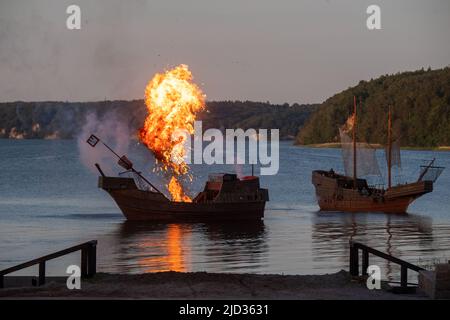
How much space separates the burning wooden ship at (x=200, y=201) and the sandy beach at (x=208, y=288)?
33.6 m

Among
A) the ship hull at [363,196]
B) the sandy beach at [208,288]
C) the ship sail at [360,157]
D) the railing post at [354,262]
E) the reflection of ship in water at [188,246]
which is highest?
the ship sail at [360,157]

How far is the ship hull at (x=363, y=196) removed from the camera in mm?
71750

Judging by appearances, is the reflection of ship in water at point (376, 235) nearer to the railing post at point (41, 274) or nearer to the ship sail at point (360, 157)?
the ship sail at point (360, 157)

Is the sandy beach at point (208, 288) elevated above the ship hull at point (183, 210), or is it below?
above

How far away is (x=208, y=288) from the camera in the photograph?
20.3 metres

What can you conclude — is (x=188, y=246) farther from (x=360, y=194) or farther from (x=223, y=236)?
(x=360, y=194)

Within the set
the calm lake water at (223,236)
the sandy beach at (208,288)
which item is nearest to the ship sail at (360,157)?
the calm lake water at (223,236)

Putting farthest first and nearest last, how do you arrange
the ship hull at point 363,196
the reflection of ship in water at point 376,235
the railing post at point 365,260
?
the ship hull at point 363,196, the reflection of ship in water at point 376,235, the railing post at point 365,260

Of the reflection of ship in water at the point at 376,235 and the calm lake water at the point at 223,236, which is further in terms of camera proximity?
the reflection of ship in water at the point at 376,235

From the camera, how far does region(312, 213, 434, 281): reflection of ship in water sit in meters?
41.3

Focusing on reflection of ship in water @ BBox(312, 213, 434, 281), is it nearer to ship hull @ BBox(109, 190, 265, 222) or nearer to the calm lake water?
the calm lake water

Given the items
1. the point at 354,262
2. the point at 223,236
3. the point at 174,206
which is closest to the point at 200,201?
the point at 174,206
